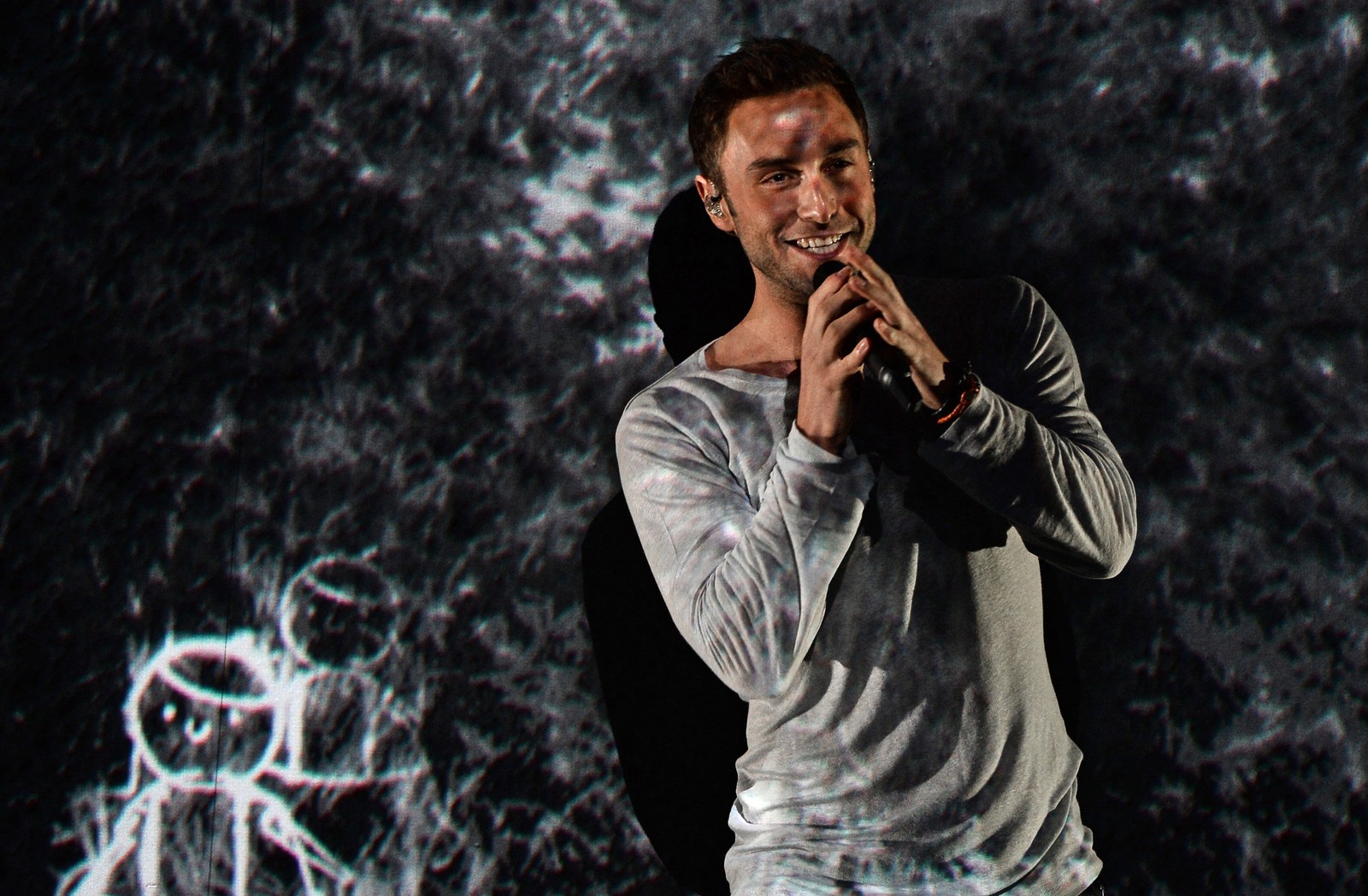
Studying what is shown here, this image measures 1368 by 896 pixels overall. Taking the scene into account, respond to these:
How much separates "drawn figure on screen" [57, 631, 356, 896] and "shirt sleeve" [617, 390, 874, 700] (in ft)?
2.06

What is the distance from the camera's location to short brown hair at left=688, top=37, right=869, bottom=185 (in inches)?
53.4

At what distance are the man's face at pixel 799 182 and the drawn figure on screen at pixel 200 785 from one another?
0.86m

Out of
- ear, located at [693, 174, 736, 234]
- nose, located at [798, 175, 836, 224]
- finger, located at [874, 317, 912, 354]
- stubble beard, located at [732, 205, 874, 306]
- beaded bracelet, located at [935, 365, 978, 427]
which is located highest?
ear, located at [693, 174, 736, 234]

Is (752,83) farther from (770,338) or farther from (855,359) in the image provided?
(855,359)

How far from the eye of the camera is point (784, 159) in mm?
1329

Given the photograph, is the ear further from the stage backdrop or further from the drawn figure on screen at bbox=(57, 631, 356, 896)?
the drawn figure on screen at bbox=(57, 631, 356, 896)

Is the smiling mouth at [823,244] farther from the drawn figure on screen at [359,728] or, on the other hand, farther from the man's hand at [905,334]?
the drawn figure on screen at [359,728]

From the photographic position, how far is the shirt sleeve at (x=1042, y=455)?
3.97ft

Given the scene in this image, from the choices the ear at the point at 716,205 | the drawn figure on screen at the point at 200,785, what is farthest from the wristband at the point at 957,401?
the drawn figure on screen at the point at 200,785

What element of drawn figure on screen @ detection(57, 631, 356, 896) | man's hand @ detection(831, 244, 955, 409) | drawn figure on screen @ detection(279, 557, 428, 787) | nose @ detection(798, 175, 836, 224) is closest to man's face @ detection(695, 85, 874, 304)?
nose @ detection(798, 175, 836, 224)

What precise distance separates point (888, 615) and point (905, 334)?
1.03ft

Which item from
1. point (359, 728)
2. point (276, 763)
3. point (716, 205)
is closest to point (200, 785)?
point (276, 763)

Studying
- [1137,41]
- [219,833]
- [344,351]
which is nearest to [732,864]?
[219,833]

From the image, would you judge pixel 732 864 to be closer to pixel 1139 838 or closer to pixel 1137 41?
pixel 1139 838
